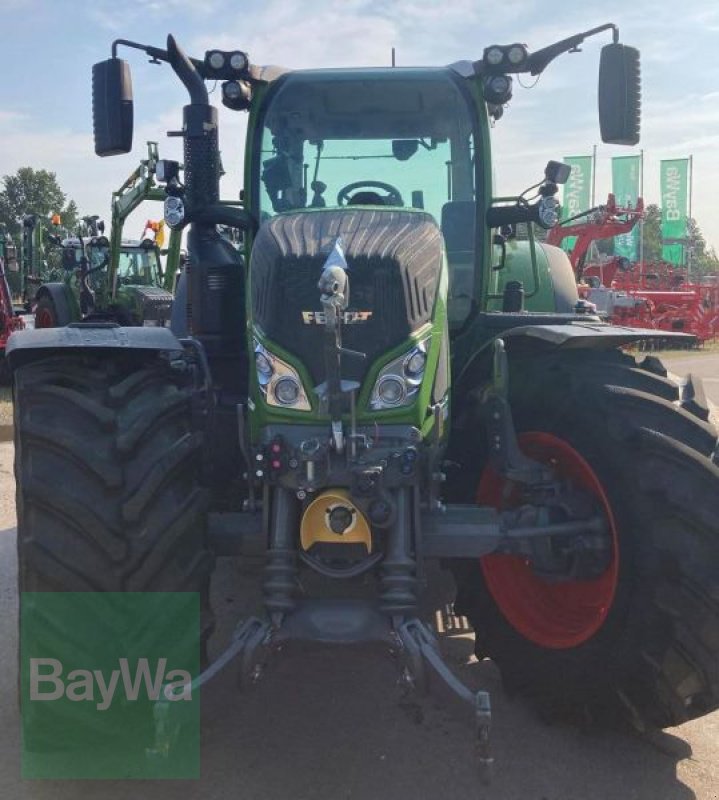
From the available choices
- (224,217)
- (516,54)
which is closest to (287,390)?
(224,217)

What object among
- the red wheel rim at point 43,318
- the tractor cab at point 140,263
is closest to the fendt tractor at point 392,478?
the red wheel rim at point 43,318

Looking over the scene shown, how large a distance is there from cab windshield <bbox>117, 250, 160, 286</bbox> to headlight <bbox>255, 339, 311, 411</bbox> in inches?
519

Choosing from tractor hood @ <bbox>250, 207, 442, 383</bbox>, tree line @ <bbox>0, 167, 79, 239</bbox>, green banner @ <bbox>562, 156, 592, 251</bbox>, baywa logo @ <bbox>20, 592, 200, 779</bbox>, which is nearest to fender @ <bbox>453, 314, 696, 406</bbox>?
tractor hood @ <bbox>250, 207, 442, 383</bbox>

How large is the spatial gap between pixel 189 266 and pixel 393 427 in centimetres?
183

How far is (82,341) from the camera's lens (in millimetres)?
3055

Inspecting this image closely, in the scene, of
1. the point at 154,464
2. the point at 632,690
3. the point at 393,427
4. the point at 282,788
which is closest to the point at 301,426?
the point at 393,427

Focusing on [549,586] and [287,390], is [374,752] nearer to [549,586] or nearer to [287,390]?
[549,586]

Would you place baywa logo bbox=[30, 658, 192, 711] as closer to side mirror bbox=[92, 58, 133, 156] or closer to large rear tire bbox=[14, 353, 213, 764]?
large rear tire bbox=[14, 353, 213, 764]

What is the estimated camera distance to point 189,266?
13.7ft

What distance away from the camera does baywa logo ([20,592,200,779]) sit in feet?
8.64

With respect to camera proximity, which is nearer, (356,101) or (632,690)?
Answer: (632,690)

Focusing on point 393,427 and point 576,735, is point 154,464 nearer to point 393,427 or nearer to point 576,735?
point 393,427

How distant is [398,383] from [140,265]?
44.9 feet

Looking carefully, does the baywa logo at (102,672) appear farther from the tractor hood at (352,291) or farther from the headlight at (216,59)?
the headlight at (216,59)
